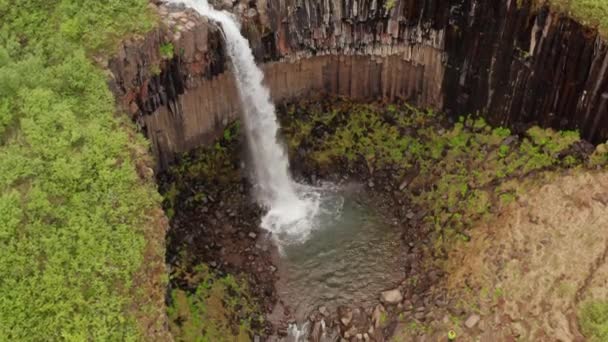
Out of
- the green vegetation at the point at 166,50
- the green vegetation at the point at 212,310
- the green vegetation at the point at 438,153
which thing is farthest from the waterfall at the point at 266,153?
the green vegetation at the point at 212,310

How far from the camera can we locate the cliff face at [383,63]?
16594mm

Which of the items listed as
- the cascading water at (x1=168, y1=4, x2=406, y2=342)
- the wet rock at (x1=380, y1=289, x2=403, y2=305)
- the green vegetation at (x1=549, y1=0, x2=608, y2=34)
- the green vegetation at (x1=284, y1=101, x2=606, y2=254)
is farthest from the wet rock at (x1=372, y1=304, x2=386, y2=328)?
the green vegetation at (x1=549, y1=0, x2=608, y2=34)

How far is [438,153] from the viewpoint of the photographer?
20109mm

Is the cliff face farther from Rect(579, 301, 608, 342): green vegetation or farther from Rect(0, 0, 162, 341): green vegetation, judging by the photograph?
Rect(579, 301, 608, 342): green vegetation

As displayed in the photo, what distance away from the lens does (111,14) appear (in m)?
16.8

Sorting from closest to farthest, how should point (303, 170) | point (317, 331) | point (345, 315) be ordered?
point (317, 331), point (345, 315), point (303, 170)

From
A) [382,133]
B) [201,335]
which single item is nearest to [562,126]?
[382,133]

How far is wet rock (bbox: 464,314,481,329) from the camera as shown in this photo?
51.9 ft

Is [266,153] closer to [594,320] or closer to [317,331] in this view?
[317,331]

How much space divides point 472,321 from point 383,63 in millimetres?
9400

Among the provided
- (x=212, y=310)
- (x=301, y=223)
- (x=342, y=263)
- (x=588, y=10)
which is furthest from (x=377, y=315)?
(x=588, y=10)

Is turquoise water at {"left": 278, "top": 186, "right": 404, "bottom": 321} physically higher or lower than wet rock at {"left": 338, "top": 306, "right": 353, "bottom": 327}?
higher

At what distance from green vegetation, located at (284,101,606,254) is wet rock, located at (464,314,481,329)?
2.58 metres

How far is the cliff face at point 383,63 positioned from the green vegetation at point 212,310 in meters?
4.26
